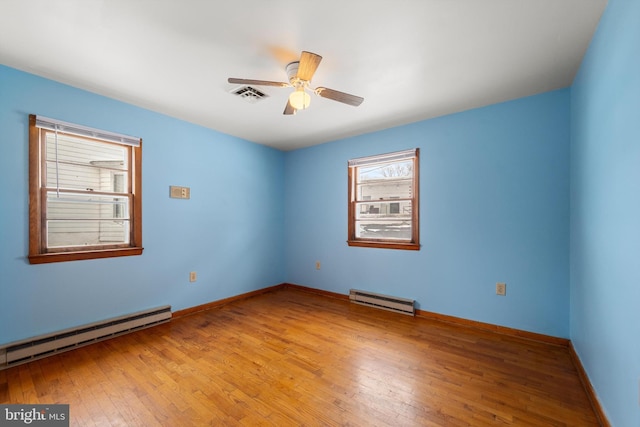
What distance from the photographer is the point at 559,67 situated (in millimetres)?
2072

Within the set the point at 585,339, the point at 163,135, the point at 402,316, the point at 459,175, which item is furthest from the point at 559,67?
the point at 163,135

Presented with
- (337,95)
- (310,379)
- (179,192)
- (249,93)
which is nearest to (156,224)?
(179,192)

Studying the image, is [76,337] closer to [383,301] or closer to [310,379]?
[310,379]

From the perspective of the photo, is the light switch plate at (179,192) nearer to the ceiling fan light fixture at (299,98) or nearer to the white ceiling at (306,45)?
the white ceiling at (306,45)

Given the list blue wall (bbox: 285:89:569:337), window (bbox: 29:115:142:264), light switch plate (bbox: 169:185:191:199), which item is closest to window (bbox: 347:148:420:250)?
blue wall (bbox: 285:89:569:337)

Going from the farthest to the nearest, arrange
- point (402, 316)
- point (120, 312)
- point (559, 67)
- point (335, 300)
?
point (335, 300) < point (402, 316) < point (120, 312) < point (559, 67)

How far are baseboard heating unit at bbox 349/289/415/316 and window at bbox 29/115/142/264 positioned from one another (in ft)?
9.09

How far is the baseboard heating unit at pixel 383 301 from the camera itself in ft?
10.7

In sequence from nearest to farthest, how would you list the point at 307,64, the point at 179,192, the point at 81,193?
the point at 307,64 → the point at 81,193 → the point at 179,192

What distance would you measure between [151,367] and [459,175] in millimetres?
3534

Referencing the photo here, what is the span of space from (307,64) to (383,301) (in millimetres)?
2916

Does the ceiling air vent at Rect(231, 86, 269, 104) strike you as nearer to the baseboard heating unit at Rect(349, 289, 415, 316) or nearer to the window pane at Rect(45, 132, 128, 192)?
the window pane at Rect(45, 132, 128, 192)

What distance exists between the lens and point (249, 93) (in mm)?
2482

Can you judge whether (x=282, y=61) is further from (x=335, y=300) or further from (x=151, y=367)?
(x=335, y=300)
